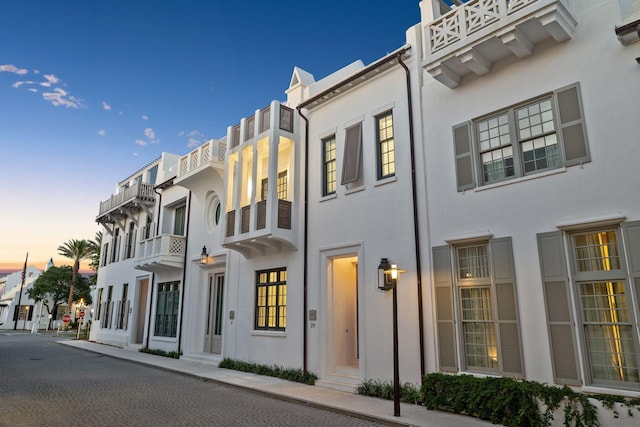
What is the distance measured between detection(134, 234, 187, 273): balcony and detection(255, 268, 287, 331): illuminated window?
5.82 metres

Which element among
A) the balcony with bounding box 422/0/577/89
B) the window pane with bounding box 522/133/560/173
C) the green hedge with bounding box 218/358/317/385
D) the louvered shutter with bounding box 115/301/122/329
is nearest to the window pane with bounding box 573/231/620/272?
the window pane with bounding box 522/133/560/173

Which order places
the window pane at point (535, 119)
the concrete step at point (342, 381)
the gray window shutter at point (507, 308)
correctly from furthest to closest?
the concrete step at point (342, 381)
the window pane at point (535, 119)
the gray window shutter at point (507, 308)

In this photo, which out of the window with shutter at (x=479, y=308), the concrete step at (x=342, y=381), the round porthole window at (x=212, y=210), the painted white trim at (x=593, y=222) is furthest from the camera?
the round porthole window at (x=212, y=210)

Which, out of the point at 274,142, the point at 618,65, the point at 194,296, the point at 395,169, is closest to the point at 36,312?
the point at 194,296

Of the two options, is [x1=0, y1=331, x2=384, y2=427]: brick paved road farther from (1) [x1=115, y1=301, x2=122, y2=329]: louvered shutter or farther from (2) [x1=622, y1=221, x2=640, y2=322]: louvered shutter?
(1) [x1=115, y1=301, x2=122, y2=329]: louvered shutter

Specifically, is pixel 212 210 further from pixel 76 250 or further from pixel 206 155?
pixel 76 250

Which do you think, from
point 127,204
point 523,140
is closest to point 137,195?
point 127,204

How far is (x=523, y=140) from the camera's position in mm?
8320

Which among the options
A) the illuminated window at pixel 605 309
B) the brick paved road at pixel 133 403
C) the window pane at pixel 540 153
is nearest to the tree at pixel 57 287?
the brick paved road at pixel 133 403

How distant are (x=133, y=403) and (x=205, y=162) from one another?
379 inches

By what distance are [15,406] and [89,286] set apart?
4666cm

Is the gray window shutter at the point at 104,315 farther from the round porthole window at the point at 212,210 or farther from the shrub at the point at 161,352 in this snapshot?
the round porthole window at the point at 212,210

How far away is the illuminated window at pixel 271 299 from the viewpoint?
43.3 ft

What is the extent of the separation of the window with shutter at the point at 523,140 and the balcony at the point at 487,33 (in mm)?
1078
